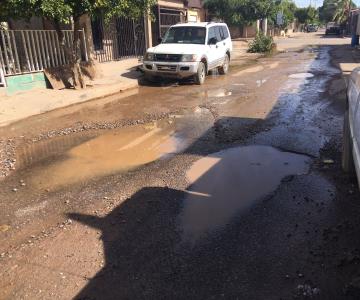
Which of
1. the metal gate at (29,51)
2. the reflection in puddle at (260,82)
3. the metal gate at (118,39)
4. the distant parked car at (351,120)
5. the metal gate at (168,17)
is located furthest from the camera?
the metal gate at (168,17)

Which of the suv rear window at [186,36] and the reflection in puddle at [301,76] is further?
the reflection in puddle at [301,76]

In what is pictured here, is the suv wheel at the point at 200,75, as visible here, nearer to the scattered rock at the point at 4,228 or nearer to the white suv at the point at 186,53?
the white suv at the point at 186,53

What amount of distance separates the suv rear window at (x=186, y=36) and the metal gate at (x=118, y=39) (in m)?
3.55

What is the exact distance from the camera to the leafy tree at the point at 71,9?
970 cm

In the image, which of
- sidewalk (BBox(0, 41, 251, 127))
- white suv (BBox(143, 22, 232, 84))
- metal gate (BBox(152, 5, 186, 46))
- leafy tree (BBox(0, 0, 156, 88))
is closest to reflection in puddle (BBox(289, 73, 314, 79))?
white suv (BBox(143, 22, 232, 84))

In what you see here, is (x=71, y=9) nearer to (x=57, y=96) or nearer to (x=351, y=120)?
(x=57, y=96)

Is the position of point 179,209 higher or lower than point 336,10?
lower

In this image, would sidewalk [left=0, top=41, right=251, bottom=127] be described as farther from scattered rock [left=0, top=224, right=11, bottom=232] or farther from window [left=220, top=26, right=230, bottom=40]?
scattered rock [left=0, top=224, right=11, bottom=232]

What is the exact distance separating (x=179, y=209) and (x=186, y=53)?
947 centimetres

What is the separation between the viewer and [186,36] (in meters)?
14.6

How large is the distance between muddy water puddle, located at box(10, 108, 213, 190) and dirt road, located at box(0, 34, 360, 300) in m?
0.03

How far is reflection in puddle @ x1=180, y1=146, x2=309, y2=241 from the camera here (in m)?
4.48

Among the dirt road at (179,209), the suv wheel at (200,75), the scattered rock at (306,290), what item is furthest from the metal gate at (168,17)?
the scattered rock at (306,290)

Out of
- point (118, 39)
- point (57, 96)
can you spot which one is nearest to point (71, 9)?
point (57, 96)
